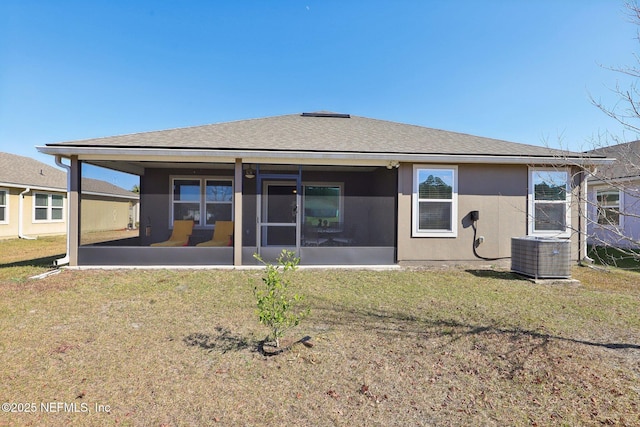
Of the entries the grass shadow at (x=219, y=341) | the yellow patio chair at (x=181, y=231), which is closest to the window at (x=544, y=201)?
the grass shadow at (x=219, y=341)

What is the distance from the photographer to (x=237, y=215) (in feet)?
24.6

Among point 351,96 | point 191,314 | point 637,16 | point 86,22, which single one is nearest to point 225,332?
point 191,314

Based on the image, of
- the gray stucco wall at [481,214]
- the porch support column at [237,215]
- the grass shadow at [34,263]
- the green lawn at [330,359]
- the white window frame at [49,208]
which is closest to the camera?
the green lawn at [330,359]

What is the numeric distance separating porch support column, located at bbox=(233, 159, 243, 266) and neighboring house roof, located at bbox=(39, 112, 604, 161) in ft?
1.90

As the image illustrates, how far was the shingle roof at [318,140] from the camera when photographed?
759cm

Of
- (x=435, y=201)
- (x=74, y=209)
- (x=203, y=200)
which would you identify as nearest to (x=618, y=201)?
(x=435, y=201)

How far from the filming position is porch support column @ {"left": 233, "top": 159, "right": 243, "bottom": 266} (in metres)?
7.49

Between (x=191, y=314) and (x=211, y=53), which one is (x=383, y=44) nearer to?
(x=211, y=53)

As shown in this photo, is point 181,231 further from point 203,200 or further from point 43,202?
point 43,202

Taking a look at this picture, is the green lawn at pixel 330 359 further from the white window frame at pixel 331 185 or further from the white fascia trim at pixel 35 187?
the white fascia trim at pixel 35 187

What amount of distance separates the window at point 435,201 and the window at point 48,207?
1871cm

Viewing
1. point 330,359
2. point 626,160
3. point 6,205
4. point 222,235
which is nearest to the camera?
point 330,359

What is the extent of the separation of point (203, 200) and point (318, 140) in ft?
12.4

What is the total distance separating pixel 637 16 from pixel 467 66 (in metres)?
8.71
